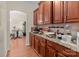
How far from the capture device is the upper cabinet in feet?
7.88

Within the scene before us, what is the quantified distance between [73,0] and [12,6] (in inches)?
75.6

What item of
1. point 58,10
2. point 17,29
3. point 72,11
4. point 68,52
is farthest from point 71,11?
point 17,29

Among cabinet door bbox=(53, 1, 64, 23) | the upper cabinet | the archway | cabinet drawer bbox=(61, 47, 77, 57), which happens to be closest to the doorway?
the archway

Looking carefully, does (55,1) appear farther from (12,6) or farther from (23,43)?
(23,43)

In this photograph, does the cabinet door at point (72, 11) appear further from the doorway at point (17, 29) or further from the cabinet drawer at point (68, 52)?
the doorway at point (17, 29)

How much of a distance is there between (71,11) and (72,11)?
4cm

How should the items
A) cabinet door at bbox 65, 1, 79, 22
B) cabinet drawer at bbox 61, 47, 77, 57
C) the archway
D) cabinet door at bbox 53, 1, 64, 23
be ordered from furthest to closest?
the archway
cabinet door at bbox 53, 1, 64, 23
cabinet door at bbox 65, 1, 79, 22
cabinet drawer at bbox 61, 47, 77, 57

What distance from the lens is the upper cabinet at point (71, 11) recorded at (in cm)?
240

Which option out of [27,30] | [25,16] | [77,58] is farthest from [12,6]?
[77,58]

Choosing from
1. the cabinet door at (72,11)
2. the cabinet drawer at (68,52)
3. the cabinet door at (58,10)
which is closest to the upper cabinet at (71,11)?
the cabinet door at (72,11)

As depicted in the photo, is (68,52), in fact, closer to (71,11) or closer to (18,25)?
(71,11)

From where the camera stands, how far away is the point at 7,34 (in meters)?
3.90

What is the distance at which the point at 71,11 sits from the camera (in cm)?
258

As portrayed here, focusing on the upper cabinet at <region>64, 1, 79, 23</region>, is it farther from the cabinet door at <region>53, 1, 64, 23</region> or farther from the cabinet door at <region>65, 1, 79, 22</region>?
the cabinet door at <region>53, 1, 64, 23</region>
